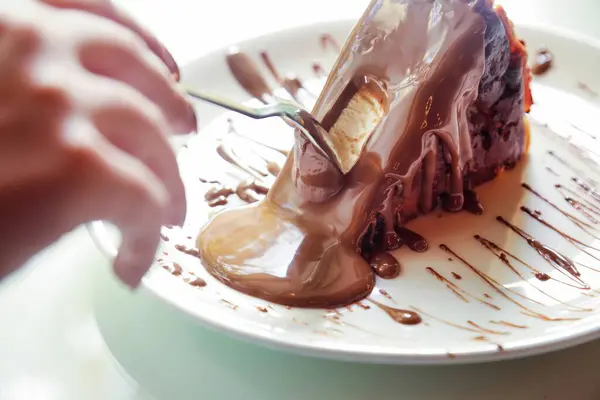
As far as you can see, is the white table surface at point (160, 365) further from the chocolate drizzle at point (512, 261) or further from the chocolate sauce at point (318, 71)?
the chocolate sauce at point (318, 71)

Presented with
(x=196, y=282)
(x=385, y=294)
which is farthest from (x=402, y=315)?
(x=196, y=282)

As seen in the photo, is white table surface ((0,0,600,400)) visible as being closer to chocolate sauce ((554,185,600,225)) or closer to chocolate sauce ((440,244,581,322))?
chocolate sauce ((440,244,581,322))

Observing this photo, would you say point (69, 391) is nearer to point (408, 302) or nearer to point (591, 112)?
point (408, 302)

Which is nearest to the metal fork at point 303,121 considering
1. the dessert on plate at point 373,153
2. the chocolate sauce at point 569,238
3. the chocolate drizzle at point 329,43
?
the dessert on plate at point 373,153

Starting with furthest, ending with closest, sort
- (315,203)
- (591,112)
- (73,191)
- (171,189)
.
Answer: (591,112)
(315,203)
(171,189)
(73,191)

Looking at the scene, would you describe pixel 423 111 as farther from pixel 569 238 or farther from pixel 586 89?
pixel 586 89

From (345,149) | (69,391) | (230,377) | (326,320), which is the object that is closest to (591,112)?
(345,149)

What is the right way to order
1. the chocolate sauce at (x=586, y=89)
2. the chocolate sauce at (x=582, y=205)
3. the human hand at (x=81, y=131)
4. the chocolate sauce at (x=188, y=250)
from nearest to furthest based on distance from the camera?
1. the human hand at (x=81, y=131)
2. the chocolate sauce at (x=188, y=250)
3. the chocolate sauce at (x=582, y=205)
4. the chocolate sauce at (x=586, y=89)
